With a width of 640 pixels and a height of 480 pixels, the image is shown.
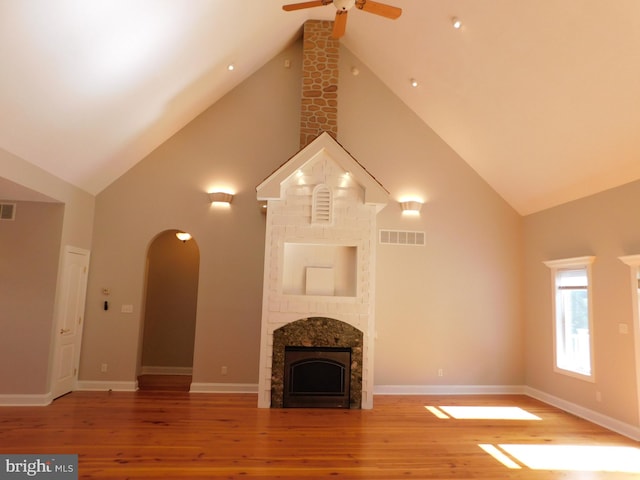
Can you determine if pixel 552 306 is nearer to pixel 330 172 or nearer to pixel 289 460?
pixel 330 172

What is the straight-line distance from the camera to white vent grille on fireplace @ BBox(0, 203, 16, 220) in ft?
18.7

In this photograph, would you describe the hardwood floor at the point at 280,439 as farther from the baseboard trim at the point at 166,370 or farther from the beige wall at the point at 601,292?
the baseboard trim at the point at 166,370

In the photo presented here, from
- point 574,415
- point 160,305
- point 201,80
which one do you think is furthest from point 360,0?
point 160,305

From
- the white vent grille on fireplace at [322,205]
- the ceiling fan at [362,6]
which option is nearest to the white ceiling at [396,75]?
the ceiling fan at [362,6]

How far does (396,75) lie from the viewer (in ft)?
22.5

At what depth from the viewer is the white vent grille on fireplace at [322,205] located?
231 inches

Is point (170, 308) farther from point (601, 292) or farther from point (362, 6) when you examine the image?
point (601, 292)

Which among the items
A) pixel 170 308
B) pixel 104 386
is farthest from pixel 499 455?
pixel 170 308

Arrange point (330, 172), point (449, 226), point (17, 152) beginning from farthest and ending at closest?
point (449, 226) → point (330, 172) → point (17, 152)

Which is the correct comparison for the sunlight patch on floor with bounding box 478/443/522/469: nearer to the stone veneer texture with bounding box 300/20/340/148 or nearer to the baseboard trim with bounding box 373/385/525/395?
the baseboard trim with bounding box 373/385/525/395

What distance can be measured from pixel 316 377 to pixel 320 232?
2.00 meters

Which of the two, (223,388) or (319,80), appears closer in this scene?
(223,388)

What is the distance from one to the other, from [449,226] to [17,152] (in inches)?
244

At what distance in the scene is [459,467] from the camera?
388 centimetres
